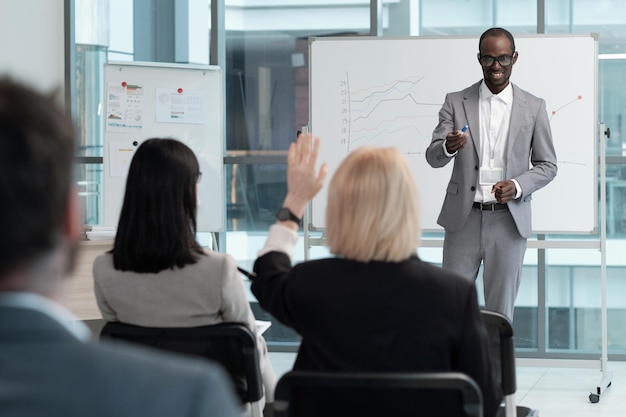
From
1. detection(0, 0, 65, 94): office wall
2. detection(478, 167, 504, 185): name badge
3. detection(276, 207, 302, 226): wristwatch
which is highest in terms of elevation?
detection(0, 0, 65, 94): office wall

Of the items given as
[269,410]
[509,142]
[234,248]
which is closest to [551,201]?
[509,142]

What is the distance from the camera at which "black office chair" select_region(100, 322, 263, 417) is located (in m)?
2.17

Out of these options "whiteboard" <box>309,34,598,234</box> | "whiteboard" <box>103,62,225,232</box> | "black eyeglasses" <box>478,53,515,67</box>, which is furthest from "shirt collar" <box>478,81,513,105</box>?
"whiteboard" <box>103,62,225,232</box>

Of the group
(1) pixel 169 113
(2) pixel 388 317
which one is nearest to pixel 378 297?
(2) pixel 388 317

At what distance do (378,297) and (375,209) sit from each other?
19 centimetres

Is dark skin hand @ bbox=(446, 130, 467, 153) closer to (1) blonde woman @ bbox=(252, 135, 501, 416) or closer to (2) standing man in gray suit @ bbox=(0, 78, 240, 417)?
(1) blonde woman @ bbox=(252, 135, 501, 416)

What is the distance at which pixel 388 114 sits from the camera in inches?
197

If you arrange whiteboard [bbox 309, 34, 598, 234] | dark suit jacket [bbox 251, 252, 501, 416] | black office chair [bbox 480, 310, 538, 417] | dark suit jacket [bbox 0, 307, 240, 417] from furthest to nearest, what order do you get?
whiteboard [bbox 309, 34, 598, 234]
black office chair [bbox 480, 310, 538, 417]
dark suit jacket [bbox 251, 252, 501, 416]
dark suit jacket [bbox 0, 307, 240, 417]

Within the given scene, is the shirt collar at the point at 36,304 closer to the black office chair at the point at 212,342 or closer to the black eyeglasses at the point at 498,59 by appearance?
the black office chair at the point at 212,342

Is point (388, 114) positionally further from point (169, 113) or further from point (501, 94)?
point (169, 113)

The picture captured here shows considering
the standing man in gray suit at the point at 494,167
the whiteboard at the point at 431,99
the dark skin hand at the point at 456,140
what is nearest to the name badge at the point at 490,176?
the standing man in gray suit at the point at 494,167

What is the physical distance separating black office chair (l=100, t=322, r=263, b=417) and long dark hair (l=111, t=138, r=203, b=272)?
0.70 feet

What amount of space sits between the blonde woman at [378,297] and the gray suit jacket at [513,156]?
2158 mm

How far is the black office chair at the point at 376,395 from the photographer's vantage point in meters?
1.57
